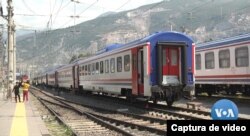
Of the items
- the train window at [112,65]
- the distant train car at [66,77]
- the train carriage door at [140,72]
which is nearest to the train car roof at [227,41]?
the train carriage door at [140,72]

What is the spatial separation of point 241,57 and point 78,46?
140m

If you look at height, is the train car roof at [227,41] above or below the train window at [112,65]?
above

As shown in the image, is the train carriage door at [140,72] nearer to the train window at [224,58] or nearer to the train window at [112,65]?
the train window at [112,65]

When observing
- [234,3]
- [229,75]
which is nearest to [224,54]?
[229,75]

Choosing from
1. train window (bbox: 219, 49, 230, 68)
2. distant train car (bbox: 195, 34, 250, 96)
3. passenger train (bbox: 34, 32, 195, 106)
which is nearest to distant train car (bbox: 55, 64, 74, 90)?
distant train car (bbox: 195, 34, 250, 96)

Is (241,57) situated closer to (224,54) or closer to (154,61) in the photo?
(224,54)

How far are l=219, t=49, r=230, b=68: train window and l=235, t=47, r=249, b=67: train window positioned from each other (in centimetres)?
92

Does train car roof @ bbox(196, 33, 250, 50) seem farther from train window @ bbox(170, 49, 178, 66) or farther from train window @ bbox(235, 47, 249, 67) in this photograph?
train window @ bbox(170, 49, 178, 66)

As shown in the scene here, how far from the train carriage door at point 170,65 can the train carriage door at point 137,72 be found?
0.97 metres

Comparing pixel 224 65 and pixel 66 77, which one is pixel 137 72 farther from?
pixel 66 77

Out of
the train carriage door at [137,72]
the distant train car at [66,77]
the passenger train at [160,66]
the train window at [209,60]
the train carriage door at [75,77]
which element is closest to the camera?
the passenger train at [160,66]

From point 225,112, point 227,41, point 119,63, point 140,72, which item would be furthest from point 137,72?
point 225,112

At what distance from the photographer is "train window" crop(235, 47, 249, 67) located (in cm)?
2173

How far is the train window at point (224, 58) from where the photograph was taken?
77.4ft
